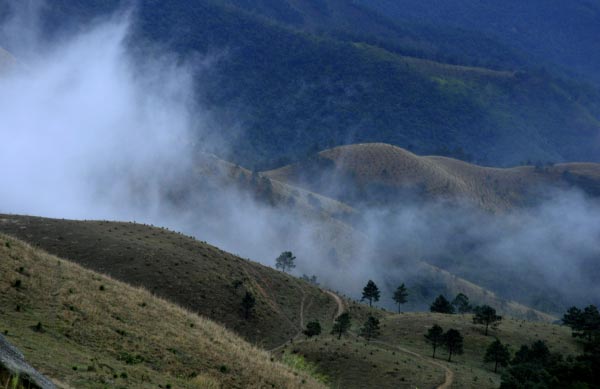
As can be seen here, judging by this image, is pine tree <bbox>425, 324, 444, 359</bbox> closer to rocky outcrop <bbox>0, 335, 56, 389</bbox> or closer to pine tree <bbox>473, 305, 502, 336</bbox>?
pine tree <bbox>473, 305, 502, 336</bbox>

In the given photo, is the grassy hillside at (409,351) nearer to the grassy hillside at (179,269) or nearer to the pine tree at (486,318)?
the pine tree at (486,318)

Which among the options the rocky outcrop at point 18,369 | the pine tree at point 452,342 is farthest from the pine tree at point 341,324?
the rocky outcrop at point 18,369

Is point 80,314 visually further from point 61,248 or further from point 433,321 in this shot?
point 433,321

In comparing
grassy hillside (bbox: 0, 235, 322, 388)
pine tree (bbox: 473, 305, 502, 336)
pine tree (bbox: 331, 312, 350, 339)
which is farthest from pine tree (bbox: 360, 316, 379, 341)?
grassy hillside (bbox: 0, 235, 322, 388)

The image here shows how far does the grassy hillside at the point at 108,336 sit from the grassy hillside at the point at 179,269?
121ft

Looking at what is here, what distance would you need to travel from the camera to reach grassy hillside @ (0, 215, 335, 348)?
79.2 metres

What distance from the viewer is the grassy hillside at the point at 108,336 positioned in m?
27.4

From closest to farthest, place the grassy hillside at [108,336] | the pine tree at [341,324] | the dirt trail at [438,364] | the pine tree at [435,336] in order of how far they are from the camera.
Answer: the grassy hillside at [108,336]
the dirt trail at [438,364]
the pine tree at [435,336]
the pine tree at [341,324]

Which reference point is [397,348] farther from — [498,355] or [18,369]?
[18,369]

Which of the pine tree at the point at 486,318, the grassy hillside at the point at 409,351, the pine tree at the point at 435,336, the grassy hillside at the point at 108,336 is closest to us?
the grassy hillside at the point at 108,336

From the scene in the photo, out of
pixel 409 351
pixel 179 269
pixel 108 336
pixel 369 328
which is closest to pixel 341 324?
pixel 369 328

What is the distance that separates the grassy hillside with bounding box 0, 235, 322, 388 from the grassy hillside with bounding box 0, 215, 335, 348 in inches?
1456

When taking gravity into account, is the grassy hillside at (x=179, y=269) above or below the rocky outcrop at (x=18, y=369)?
above

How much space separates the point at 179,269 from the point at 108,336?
52.4 metres
